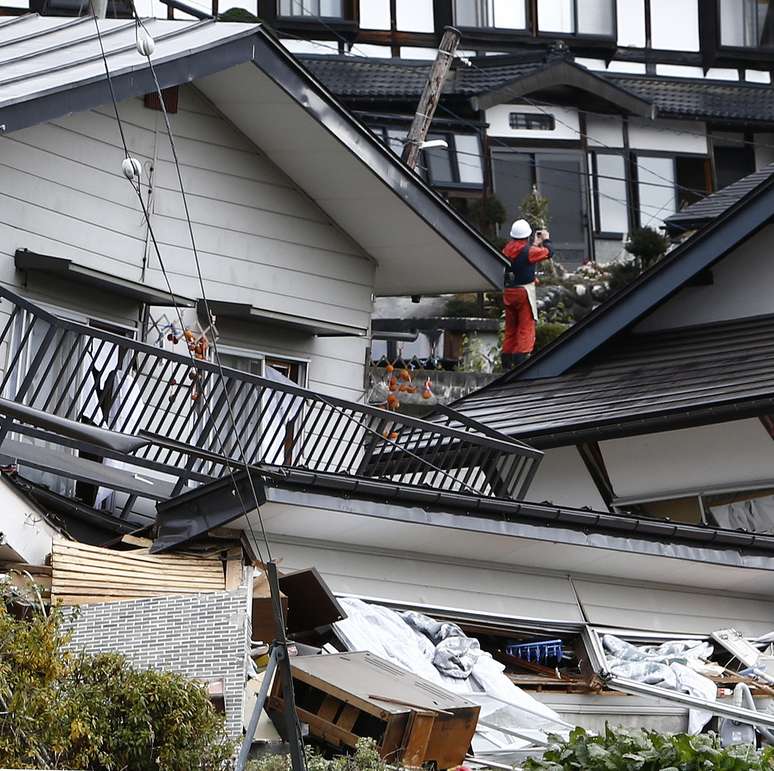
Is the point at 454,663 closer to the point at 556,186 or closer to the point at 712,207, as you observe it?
the point at 712,207

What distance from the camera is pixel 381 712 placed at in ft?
30.3

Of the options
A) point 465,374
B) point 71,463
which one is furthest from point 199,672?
point 465,374

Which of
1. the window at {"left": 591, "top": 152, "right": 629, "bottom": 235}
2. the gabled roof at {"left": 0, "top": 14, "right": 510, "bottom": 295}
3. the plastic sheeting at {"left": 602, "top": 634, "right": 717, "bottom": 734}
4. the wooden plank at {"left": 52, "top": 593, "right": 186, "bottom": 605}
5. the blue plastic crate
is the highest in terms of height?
the window at {"left": 591, "top": 152, "right": 629, "bottom": 235}

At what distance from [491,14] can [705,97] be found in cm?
546

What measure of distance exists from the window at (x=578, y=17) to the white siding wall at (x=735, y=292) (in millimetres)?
22166

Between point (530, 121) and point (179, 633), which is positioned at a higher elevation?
point (530, 121)

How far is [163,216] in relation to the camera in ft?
48.6

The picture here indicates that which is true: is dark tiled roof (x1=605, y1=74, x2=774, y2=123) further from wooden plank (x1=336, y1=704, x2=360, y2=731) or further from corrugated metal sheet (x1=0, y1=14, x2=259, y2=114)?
wooden plank (x1=336, y1=704, x2=360, y2=731)

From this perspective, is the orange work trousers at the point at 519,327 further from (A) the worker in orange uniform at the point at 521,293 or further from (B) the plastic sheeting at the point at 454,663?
(B) the plastic sheeting at the point at 454,663

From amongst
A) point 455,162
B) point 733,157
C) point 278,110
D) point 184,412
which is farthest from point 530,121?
point 184,412

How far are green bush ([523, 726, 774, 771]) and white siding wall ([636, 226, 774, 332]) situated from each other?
9.18 metres

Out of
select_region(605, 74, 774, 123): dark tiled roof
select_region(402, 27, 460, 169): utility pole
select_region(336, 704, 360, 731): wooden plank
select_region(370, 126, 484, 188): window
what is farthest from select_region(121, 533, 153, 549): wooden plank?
select_region(605, 74, 774, 123): dark tiled roof

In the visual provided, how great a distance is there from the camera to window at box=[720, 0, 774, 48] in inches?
1578

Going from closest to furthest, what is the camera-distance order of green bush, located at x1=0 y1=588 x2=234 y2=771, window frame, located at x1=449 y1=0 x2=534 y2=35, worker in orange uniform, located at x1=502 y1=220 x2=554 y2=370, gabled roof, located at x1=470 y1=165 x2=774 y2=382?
green bush, located at x1=0 y1=588 x2=234 y2=771, gabled roof, located at x1=470 y1=165 x2=774 y2=382, worker in orange uniform, located at x1=502 y1=220 x2=554 y2=370, window frame, located at x1=449 y1=0 x2=534 y2=35
